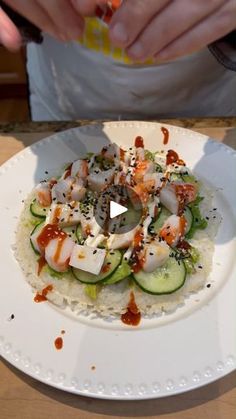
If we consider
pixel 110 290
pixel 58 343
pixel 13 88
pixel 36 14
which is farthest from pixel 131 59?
pixel 13 88

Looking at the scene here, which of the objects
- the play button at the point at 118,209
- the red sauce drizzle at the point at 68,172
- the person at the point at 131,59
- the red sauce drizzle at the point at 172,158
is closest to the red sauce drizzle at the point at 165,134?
the red sauce drizzle at the point at 172,158

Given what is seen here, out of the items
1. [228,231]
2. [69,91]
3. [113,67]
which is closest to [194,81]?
[113,67]

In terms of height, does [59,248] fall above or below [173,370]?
above

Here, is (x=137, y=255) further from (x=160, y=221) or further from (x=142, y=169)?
(x=142, y=169)

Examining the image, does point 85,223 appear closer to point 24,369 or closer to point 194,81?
point 24,369

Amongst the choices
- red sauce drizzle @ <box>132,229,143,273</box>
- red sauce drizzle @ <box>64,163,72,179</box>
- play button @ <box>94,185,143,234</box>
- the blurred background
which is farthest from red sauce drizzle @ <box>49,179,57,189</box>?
the blurred background

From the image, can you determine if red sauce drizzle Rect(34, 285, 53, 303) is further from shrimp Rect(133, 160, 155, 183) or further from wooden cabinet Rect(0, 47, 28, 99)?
wooden cabinet Rect(0, 47, 28, 99)

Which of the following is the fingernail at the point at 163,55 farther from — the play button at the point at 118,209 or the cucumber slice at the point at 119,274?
the cucumber slice at the point at 119,274
